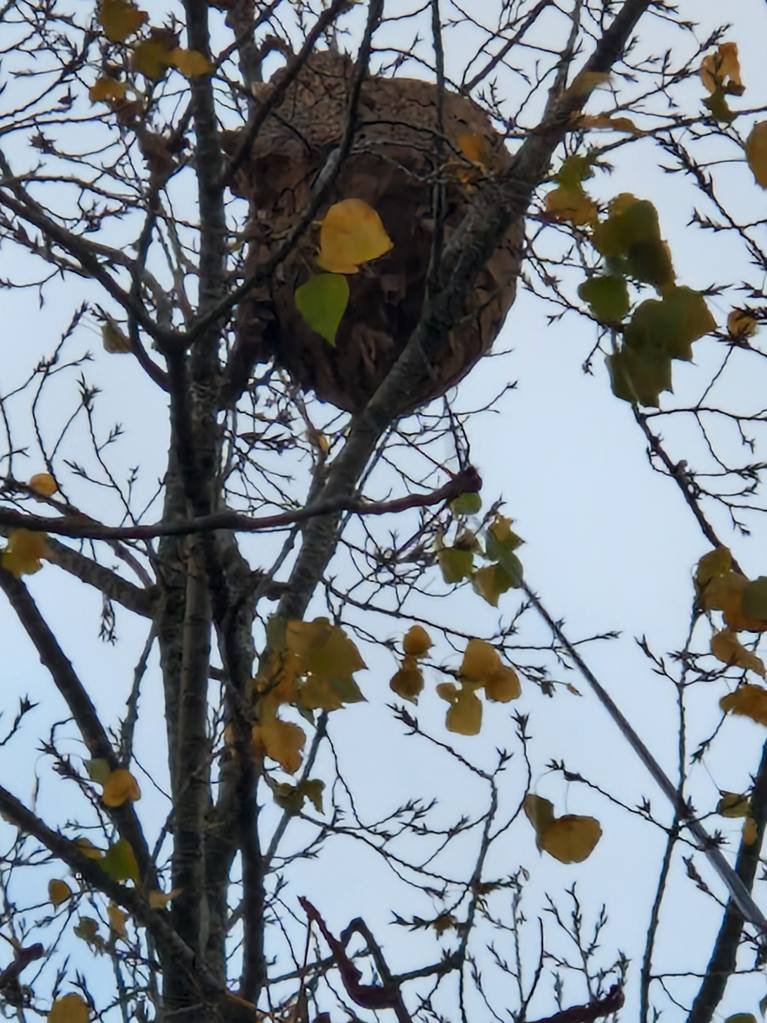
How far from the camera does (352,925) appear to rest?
1.21 metres

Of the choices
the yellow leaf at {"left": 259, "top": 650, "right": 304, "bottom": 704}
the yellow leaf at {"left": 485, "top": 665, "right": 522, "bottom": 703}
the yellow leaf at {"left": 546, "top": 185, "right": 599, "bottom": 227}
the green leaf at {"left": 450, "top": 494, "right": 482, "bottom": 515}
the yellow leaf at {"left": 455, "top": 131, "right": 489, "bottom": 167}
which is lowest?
the yellow leaf at {"left": 259, "top": 650, "right": 304, "bottom": 704}

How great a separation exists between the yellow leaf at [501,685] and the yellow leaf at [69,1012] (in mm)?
628

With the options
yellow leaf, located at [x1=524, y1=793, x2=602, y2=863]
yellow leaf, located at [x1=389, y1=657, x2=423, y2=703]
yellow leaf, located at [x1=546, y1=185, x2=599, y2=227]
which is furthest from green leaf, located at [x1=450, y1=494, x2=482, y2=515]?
yellow leaf, located at [x1=546, y1=185, x2=599, y2=227]

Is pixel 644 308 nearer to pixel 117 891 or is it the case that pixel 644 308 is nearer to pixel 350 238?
pixel 350 238

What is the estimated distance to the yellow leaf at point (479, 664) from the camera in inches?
57.1

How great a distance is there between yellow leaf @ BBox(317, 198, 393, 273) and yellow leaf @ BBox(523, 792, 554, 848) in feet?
2.04

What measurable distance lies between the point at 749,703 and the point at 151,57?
1011mm

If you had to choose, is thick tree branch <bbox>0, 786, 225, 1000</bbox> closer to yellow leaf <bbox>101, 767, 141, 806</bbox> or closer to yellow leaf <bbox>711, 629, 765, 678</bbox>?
yellow leaf <bbox>101, 767, 141, 806</bbox>

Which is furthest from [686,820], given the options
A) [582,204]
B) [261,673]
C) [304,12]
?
[304,12]

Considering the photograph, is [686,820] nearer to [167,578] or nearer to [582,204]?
[582,204]

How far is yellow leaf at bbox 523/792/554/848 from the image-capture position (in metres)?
1.34

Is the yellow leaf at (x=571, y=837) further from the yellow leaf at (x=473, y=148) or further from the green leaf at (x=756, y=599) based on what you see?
the yellow leaf at (x=473, y=148)

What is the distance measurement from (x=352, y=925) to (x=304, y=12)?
6.79ft

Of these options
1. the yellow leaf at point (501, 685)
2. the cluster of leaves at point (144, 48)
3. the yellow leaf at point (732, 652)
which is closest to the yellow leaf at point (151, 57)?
the cluster of leaves at point (144, 48)
